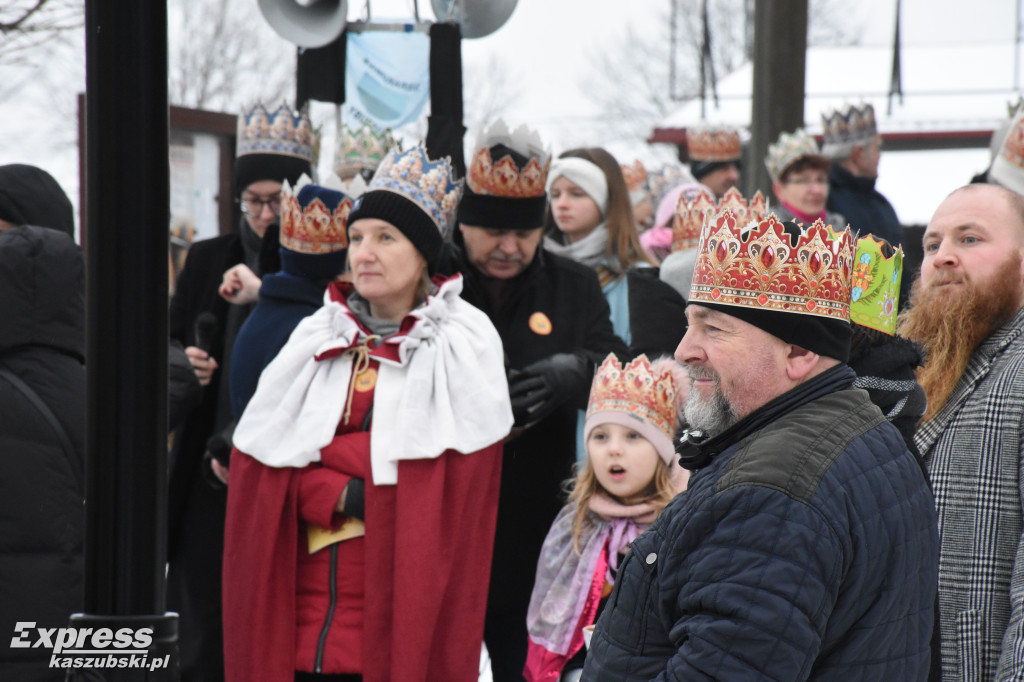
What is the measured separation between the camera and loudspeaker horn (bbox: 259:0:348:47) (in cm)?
570

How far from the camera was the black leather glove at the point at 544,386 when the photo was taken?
3.99 meters

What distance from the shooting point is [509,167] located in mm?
4387

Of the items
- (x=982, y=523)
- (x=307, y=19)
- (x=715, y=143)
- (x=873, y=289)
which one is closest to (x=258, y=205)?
(x=307, y=19)

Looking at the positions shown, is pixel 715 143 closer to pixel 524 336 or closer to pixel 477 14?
pixel 477 14

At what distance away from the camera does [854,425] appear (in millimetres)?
2127

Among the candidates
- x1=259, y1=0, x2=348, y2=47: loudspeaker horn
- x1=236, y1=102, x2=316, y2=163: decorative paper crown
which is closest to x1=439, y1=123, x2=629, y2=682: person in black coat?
x1=236, y1=102, x2=316, y2=163: decorative paper crown

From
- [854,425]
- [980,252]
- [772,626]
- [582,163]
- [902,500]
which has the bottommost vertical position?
[772,626]

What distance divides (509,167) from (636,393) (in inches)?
40.7

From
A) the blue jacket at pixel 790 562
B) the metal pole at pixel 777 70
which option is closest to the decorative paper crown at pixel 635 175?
the metal pole at pixel 777 70

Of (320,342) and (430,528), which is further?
(320,342)

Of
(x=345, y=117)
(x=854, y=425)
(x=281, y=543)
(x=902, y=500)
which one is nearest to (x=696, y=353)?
(x=854, y=425)

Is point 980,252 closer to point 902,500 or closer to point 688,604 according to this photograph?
point 902,500

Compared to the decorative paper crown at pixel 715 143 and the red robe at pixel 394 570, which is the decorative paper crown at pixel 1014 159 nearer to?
the red robe at pixel 394 570

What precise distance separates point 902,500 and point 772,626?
409 mm
